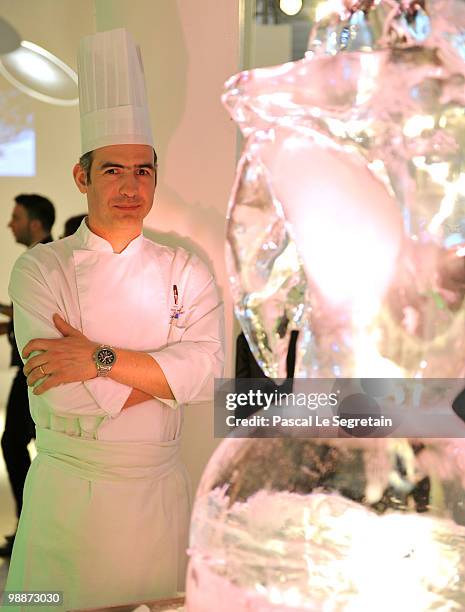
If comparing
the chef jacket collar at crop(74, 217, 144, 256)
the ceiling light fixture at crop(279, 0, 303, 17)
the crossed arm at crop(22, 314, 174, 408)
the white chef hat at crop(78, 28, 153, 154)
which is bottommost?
the crossed arm at crop(22, 314, 174, 408)

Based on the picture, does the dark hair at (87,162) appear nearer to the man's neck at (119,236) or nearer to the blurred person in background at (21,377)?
the man's neck at (119,236)

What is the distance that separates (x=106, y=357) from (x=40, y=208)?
1.27 meters

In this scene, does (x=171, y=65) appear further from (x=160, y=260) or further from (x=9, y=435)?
Result: (x=9, y=435)

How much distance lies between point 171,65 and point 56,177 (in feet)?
2.45

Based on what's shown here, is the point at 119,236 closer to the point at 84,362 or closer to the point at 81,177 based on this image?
the point at 81,177

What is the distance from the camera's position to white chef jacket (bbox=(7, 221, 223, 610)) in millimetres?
1574

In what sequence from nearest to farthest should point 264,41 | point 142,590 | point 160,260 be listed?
1. point 142,590
2. point 160,260
3. point 264,41

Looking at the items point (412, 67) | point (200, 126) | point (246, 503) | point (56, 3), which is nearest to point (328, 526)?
point (246, 503)

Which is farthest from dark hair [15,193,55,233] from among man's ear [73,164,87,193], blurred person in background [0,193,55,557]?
man's ear [73,164,87,193]

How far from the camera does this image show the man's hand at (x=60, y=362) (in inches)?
59.9

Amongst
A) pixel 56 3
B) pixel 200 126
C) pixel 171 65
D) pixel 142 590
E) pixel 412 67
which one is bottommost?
pixel 142 590

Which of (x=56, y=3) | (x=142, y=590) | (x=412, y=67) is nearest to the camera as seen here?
(x=412, y=67)

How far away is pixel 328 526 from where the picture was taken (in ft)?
2.58

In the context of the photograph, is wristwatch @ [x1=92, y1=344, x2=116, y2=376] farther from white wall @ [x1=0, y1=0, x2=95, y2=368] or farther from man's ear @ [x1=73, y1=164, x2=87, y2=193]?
white wall @ [x1=0, y1=0, x2=95, y2=368]
